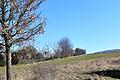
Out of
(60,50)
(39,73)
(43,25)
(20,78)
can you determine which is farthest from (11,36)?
(60,50)

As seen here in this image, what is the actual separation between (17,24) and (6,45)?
0.98 meters

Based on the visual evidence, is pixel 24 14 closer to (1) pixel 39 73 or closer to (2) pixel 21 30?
(2) pixel 21 30

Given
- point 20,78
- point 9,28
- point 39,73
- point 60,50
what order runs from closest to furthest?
point 9,28 < point 39,73 < point 20,78 < point 60,50

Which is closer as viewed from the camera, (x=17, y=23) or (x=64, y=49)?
(x=17, y=23)

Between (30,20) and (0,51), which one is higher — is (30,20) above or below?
above

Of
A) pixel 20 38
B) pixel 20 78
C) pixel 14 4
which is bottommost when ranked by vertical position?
pixel 20 78

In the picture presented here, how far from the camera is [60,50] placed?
106 metres

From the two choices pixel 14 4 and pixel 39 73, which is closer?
pixel 14 4

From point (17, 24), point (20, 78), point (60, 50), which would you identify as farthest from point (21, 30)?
point (60, 50)

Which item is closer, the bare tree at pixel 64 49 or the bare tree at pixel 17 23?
the bare tree at pixel 17 23

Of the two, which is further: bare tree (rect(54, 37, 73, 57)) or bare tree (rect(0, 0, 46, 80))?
bare tree (rect(54, 37, 73, 57))

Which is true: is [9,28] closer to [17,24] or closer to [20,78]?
[17,24]

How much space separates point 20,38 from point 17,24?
2.33ft

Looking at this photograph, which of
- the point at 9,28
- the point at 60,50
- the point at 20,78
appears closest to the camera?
the point at 9,28
